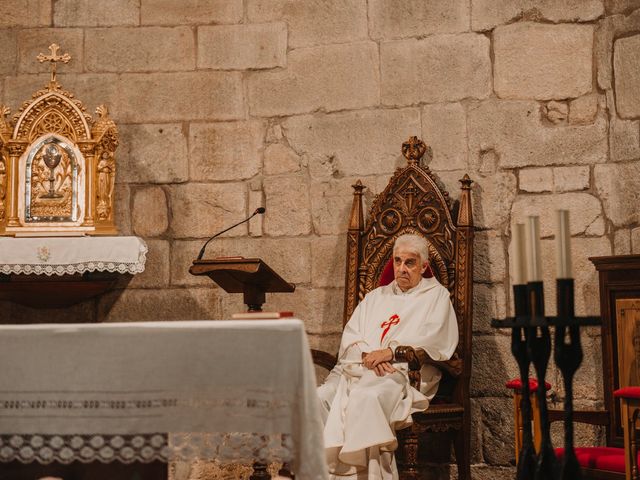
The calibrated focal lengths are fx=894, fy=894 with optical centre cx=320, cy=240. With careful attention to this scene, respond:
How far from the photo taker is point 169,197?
6.38 metres

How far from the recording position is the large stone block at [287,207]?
20.5 feet

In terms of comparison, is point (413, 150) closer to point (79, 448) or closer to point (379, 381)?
point (379, 381)

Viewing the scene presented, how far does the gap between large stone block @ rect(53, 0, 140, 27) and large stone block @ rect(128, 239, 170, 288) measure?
165 cm

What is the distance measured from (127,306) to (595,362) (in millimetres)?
3181

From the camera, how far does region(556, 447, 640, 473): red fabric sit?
3.88 m

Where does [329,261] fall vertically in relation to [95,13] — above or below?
below

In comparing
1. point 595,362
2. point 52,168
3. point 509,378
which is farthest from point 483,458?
point 52,168

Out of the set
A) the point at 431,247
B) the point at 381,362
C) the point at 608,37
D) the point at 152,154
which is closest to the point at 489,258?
the point at 431,247

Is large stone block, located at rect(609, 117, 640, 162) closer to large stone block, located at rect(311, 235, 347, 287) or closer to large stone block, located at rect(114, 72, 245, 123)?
large stone block, located at rect(311, 235, 347, 287)

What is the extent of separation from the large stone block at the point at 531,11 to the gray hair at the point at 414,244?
5.35 ft

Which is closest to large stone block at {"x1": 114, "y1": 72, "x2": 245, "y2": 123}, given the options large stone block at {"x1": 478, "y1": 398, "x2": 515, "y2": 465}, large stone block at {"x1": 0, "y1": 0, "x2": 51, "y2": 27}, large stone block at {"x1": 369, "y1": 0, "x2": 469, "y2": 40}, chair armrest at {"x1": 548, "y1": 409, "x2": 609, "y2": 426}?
large stone block at {"x1": 0, "y1": 0, "x2": 51, "y2": 27}

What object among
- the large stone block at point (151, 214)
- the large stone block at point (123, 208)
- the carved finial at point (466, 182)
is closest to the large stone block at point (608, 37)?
the carved finial at point (466, 182)

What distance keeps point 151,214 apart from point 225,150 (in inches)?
27.5

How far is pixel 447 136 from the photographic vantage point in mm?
6031
